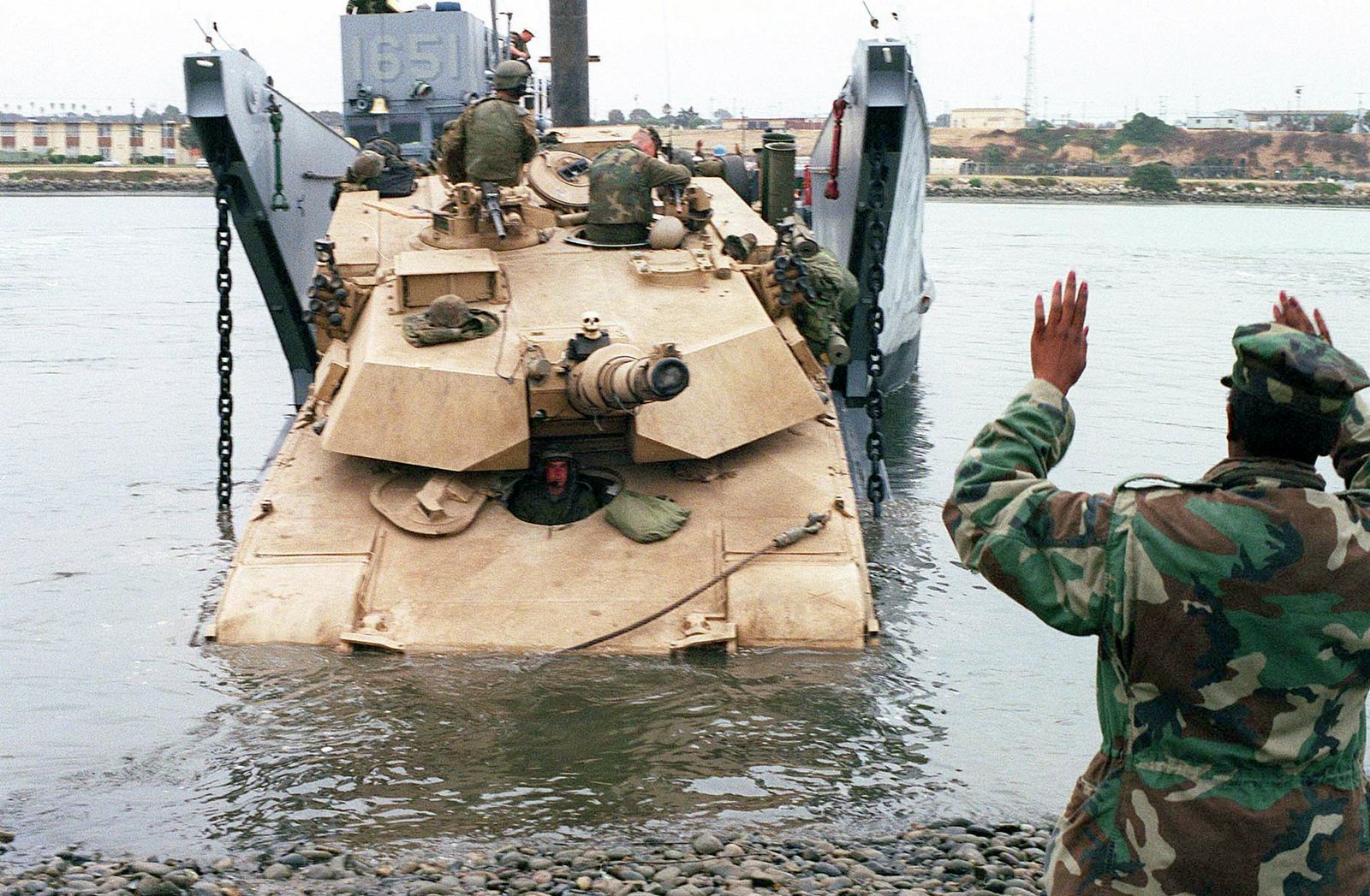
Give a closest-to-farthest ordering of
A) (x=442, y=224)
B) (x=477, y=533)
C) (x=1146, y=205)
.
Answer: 1. (x=477, y=533)
2. (x=442, y=224)
3. (x=1146, y=205)

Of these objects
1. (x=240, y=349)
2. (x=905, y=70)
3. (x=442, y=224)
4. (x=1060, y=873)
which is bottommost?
(x=240, y=349)

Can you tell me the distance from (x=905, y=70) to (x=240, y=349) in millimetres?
17200

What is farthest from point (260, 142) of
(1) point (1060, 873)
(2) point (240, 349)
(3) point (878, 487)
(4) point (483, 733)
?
(2) point (240, 349)

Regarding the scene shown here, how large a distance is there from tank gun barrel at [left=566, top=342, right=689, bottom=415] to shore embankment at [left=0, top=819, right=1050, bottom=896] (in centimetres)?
241

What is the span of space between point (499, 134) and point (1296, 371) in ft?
25.2

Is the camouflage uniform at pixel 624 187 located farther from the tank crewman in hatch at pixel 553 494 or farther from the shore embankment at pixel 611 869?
the shore embankment at pixel 611 869

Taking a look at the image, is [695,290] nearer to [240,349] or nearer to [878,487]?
[878,487]

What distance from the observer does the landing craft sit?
847 centimetres

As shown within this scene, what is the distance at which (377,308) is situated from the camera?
9719 mm

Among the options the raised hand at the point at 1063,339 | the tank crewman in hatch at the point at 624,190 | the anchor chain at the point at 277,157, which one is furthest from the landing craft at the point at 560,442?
the raised hand at the point at 1063,339

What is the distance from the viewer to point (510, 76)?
33.7ft

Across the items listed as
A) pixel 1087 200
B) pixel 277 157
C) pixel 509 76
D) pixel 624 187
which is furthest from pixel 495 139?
pixel 1087 200

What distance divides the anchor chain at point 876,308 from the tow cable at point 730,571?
1890 mm

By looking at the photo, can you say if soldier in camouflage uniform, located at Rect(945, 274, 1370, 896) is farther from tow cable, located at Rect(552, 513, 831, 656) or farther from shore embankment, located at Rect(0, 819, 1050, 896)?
tow cable, located at Rect(552, 513, 831, 656)
